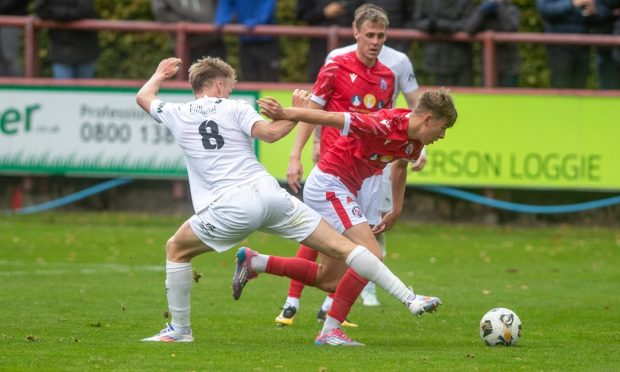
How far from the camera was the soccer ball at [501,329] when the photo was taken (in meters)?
9.27

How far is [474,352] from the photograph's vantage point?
8969 mm

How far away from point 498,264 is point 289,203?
644 centimetres

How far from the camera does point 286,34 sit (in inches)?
731

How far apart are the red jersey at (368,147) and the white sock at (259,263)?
0.80 m

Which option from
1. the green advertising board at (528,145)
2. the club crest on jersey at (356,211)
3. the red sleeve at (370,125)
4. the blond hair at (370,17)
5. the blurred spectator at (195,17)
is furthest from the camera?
the blurred spectator at (195,17)

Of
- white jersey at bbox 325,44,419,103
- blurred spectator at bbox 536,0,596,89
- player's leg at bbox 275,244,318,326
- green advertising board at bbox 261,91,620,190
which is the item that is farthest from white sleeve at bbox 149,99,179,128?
blurred spectator at bbox 536,0,596,89

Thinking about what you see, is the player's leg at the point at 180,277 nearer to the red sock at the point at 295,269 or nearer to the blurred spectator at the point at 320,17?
the red sock at the point at 295,269

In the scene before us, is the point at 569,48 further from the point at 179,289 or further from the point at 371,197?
the point at 179,289

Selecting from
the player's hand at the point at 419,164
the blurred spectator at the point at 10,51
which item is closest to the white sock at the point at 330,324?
the player's hand at the point at 419,164

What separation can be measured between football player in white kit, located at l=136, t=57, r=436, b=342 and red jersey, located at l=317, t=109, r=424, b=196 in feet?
1.62

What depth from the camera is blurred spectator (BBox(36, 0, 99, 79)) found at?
18.7 metres

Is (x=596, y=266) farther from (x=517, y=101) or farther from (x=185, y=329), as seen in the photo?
(x=185, y=329)

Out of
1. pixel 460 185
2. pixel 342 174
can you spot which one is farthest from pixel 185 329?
pixel 460 185

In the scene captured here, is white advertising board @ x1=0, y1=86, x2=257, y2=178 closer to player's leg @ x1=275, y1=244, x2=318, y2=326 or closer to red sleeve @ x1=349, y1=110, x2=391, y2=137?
player's leg @ x1=275, y1=244, x2=318, y2=326
